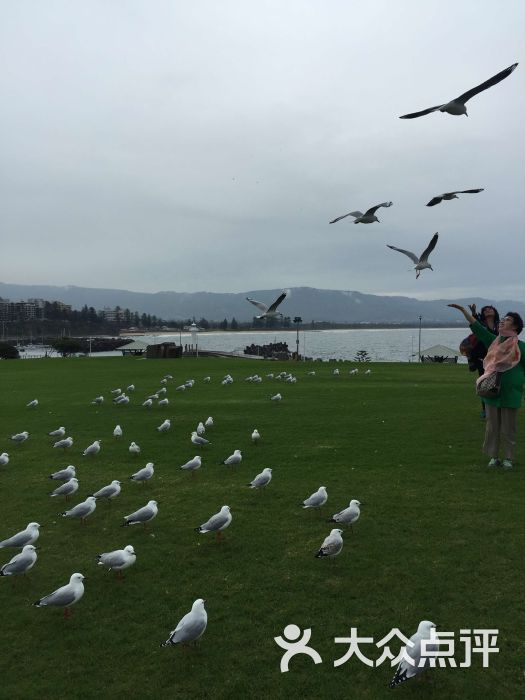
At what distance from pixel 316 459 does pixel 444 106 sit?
761cm

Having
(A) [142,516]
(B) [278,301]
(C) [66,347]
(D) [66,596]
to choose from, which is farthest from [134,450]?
(C) [66,347]

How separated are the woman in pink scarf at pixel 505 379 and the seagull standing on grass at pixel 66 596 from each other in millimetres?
7450

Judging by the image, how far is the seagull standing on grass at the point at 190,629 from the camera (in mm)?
4559

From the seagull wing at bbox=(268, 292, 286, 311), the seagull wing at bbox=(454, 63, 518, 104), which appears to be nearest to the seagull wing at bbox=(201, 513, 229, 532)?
the seagull wing at bbox=(454, 63, 518, 104)

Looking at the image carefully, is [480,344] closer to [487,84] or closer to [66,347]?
[487,84]

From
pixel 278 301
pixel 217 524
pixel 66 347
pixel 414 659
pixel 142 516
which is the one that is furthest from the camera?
pixel 66 347

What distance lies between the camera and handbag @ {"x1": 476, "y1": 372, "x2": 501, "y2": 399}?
9180mm

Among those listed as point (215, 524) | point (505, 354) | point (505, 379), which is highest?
point (505, 354)

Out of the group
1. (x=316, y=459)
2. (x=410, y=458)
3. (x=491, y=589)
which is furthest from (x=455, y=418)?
(x=491, y=589)

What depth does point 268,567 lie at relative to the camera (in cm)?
609

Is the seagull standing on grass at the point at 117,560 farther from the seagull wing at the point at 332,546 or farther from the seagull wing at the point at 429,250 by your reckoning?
the seagull wing at the point at 429,250

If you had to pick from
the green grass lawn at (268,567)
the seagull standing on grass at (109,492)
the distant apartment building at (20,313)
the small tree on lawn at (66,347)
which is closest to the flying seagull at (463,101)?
the green grass lawn at (268,567)

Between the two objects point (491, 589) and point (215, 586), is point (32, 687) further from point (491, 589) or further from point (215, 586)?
point (491, 589)

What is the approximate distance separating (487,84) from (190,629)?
32.1 ft
